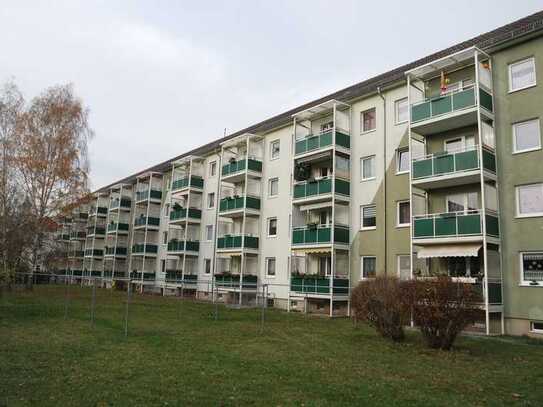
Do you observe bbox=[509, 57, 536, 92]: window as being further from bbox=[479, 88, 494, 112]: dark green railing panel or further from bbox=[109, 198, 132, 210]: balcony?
bbox=[109, 198, 132, 210]: balcony

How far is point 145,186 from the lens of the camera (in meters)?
55.6

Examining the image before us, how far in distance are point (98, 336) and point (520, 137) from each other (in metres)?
19.1

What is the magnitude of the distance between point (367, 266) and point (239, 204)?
39.9 feet

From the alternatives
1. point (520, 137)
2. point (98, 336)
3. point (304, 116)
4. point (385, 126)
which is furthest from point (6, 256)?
point (520, 137)

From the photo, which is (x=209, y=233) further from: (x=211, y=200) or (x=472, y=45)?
(x=472, y=45)

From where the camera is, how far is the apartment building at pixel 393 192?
2036 cm

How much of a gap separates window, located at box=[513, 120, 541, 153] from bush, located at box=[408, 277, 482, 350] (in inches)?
386

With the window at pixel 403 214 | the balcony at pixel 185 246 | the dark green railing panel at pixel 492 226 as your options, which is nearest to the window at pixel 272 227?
the balcony at pixel 185 246

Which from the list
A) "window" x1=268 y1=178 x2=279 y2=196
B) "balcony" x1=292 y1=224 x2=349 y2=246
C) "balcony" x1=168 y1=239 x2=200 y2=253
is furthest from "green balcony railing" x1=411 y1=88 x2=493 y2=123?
"balcony" x1=168 y1=239 x2=200 y2=253

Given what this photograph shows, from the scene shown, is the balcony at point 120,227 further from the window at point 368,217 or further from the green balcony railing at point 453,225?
the green balcony railing at point 453,225

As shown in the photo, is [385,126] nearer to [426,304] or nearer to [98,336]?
[426,304]

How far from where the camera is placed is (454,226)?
2106 centimetres

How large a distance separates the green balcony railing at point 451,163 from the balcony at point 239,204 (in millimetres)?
14702

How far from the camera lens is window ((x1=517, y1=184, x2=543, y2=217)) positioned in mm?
19875
